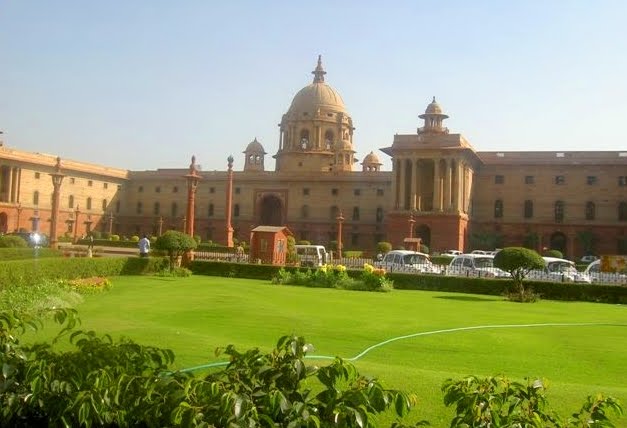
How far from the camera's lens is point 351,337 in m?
12.7

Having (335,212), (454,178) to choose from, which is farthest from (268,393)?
(335,212)

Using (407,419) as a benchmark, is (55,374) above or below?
above

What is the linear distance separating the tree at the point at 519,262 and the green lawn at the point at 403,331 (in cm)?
217

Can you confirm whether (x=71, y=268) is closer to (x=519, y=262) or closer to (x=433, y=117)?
(x=519, y=262)

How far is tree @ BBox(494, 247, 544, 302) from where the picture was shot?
2491cm

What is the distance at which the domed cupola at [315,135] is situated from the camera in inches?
2936

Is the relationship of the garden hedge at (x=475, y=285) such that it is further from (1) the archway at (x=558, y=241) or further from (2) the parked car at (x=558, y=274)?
(1) the archway at (x=558, y=241)

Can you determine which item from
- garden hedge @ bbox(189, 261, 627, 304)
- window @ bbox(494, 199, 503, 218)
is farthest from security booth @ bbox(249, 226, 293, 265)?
window @ bbox(494, 199, 503, 218)

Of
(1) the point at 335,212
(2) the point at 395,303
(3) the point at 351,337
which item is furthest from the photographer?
(1) the point at 335,212

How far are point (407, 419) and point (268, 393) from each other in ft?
8.02

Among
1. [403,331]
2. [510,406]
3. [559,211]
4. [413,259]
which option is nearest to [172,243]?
[413,259]

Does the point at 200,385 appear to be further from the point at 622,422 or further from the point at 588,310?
the point at 588,310

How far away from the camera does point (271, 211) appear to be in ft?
247

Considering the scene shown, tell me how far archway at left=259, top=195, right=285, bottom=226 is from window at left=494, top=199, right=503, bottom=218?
22.6 metres
